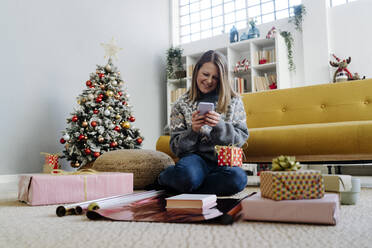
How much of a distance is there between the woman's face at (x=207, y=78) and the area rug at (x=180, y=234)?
0.97 m

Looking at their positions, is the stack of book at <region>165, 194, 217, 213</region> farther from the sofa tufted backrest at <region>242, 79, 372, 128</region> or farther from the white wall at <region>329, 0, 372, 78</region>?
the white wall at <region>329, 0, 372, 78</region>

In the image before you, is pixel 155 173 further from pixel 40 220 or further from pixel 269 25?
pixel 269 25

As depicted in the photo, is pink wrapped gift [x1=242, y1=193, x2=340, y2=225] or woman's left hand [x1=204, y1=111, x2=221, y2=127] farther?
woman's left hand [x1=204, y1=111, x2=221, y2=127]

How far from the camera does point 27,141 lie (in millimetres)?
3379

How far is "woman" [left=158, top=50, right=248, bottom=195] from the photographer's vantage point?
151 cm

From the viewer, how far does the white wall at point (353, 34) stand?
4.15 meters

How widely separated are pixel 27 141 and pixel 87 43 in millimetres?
1503

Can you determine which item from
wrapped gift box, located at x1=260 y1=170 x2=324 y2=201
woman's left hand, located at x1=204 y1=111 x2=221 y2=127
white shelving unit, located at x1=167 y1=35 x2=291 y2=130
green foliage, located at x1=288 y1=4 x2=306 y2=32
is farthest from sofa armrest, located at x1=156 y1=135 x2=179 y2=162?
green foliage, located at x1=288 y1=4 x2=306 y2=32

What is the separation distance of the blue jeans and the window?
12.9 ft

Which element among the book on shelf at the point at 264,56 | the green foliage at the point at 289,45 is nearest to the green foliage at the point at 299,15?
the green foliage at the point at 289,45

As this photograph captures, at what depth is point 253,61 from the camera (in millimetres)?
4637

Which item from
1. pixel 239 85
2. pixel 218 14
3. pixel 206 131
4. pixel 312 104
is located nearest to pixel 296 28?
pixel 239 85

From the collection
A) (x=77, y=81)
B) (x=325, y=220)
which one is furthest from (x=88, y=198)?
(x=77, y=81)

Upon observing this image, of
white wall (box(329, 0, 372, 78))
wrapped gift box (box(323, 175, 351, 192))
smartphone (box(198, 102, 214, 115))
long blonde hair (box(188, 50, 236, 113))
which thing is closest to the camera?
wrapped gift box (box(323, 175, 351, 192))
